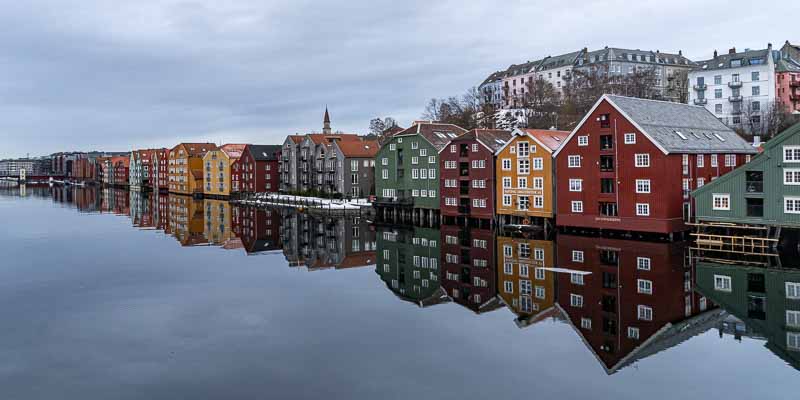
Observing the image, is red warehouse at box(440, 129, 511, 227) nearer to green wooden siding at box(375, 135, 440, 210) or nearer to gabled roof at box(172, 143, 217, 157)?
green wooden siding at box(375, 135, 440, 210)

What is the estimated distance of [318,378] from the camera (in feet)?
51.7

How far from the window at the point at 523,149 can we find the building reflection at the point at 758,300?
65.5 feet

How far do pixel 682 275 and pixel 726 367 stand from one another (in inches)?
481

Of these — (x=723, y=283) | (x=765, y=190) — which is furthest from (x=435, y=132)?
(x=723, y=283)

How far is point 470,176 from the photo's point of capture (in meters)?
53.8

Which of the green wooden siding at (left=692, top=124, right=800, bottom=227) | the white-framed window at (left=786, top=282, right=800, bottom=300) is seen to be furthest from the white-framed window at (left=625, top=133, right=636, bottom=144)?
the white-framed window at (left=786, top=282, right=800, bottom=300)

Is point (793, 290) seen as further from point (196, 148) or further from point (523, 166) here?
point (196, 148)

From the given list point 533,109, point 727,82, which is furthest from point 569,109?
point 727,82

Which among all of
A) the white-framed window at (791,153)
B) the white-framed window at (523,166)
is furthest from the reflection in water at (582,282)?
the white-framed window at (791,153)

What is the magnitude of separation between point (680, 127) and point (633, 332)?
29.1 meters

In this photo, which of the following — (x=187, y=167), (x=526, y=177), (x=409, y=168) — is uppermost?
(x=187, y=167)

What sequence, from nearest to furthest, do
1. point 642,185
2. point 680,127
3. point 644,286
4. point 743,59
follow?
point 644,286 < point 642,185 < point 680,127 < point 743,59

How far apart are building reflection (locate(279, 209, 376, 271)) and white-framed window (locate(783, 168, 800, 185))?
23.0 metres

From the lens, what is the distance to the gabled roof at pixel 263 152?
9875 cm
